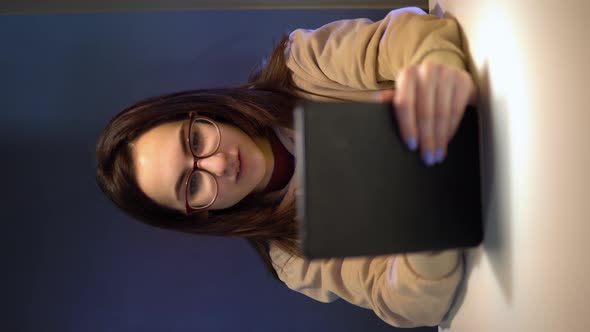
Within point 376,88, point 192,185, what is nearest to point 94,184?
point 192,185

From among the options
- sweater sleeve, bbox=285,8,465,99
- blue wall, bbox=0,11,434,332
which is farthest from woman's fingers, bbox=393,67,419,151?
blue wall, bbox=0,11,434,332

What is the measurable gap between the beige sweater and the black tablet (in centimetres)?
14

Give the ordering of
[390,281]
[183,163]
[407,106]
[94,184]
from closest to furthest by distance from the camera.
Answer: [407,106] < [390,281] < [183,163] < [94,184]

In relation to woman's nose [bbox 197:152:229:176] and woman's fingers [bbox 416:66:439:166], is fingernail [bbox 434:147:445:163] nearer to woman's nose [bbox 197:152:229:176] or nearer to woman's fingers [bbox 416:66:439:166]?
woman's fingers [bbox 416:66:439:166]

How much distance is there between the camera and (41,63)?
4.13 ft

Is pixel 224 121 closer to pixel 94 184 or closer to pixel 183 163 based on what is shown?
pixel 183 163

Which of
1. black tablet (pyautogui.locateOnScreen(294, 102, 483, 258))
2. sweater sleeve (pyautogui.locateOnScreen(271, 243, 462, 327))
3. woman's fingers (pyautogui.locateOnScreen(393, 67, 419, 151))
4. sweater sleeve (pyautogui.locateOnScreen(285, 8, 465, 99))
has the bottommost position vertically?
sweater sleeve (pyautogui.locateOnScreen(271, 243, 462, 327))

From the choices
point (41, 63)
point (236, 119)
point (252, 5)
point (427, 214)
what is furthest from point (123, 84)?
point (427, 214)

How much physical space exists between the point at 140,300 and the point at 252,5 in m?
0.89

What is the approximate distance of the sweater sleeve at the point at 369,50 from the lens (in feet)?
1.97

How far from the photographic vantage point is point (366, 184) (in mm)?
456

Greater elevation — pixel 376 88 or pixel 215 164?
pixel 376 88

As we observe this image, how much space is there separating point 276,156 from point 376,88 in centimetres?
25

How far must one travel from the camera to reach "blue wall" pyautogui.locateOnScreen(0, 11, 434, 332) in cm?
126
